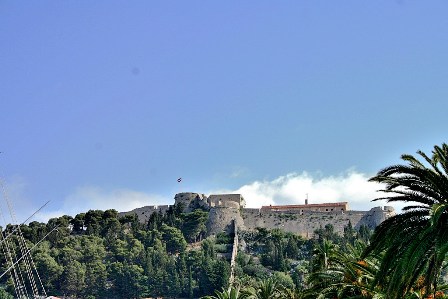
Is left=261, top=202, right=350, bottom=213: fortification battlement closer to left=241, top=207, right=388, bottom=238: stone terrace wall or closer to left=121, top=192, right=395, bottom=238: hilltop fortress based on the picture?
left=121, top=192, right=395, bottom=238: hilltop fortress

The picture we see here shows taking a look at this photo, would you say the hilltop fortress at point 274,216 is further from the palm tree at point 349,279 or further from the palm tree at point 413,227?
the palm tree at point 413,227

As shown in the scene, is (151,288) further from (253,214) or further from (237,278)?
(253,214)

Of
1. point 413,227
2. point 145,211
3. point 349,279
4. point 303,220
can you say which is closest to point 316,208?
point 303,220

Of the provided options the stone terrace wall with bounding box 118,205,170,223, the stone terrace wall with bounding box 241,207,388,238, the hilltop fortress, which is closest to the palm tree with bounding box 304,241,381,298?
the hilltop fortress

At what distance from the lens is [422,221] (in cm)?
1889

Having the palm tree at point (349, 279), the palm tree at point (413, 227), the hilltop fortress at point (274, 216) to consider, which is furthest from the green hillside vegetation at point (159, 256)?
the palm tree at point (413, 227)

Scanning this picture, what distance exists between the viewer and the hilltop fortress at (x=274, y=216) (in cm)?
12150

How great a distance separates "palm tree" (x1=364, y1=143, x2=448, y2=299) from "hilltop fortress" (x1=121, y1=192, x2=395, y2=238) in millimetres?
101936

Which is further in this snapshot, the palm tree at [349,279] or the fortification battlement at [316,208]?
the fortification battlement at [316,208]

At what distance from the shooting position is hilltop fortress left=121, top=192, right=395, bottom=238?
122 m

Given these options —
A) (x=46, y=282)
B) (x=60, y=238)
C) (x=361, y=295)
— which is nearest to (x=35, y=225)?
(x=60, y=238)

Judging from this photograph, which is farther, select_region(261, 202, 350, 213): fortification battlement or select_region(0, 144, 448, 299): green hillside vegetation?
select_region(261, 202, 350, 213): fortification battlement

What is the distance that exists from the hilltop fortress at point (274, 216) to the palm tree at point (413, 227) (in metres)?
102

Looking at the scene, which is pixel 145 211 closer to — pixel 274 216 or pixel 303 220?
pixel 274 216
